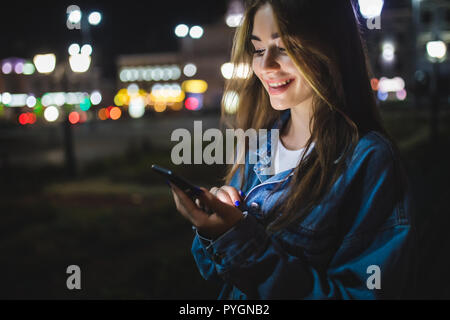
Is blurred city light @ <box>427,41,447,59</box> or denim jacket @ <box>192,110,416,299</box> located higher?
blurred city light @ <box>427,41,447,59</box>

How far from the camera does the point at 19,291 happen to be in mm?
5105

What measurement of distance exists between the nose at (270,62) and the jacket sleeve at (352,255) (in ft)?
1.33

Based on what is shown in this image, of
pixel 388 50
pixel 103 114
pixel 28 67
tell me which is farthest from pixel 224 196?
pixel 28 67

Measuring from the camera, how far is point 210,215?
53.7 inches

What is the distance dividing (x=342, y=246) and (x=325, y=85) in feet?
1.72

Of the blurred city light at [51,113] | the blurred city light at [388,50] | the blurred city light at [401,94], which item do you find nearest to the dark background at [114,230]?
the blurred city light at [388,50]

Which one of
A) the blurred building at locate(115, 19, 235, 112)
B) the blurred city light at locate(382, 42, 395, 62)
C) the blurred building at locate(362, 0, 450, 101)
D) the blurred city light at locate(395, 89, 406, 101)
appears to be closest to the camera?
the blurred city light at locate(382, 42, 395, 62)

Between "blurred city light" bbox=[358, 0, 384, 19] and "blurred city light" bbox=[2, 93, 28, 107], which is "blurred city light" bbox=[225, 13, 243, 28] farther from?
"blurred city light" bbox=[2, 93, 28, 107]

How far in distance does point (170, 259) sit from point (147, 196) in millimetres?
4606

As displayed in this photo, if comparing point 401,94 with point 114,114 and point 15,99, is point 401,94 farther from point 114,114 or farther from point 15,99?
point 15,99

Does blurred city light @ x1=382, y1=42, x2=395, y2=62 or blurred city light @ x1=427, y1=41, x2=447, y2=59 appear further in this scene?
blurred city light @ x1=382, y1=42, x2=395, y2=62

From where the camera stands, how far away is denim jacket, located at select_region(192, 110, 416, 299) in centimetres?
137

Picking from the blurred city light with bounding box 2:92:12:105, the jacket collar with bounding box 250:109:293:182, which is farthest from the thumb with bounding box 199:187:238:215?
the blurred city light with bounding box 2:92:12:105
